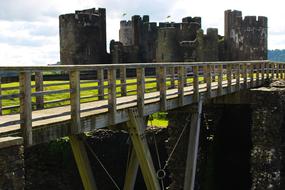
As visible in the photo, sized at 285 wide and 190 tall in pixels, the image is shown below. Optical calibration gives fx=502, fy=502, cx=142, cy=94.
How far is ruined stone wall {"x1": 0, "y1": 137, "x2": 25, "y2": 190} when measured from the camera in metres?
6.39

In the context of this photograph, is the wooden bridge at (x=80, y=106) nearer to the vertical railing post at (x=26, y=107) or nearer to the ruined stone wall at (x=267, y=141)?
the vertical railing post at (x=26, y=107)

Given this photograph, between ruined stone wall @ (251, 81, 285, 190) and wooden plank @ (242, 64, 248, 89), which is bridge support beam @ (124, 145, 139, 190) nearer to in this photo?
ruined stone wall @ (251, 81, 285, 190)

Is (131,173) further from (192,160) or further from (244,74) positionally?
(244,74)

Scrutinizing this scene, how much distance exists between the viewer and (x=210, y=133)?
20.5 metres

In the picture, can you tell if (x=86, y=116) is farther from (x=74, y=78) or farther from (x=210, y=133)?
(x=210, y=133)

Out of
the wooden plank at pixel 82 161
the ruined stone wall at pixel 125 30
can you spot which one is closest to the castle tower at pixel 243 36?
the ruined stone wall at pixel 125 30

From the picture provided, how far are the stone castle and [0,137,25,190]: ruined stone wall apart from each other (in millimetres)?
32516

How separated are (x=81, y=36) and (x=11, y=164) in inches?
1293

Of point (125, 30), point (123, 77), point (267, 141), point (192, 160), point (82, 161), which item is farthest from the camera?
point (125, 30)

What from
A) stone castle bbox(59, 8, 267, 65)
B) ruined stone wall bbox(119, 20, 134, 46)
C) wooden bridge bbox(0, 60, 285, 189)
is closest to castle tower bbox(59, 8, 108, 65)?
stone castle bbox(59, 8, 267, 65)

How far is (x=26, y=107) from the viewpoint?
7441 millimetres

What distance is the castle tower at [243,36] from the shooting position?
41.8 meters

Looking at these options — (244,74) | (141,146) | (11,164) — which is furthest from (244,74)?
(11,164)

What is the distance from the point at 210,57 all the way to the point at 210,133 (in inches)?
787
